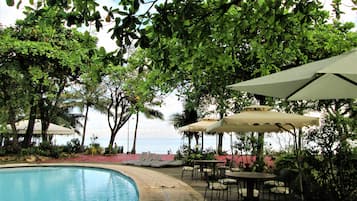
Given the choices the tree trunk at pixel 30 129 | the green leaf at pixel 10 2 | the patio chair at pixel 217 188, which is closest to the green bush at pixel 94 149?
the tree trunk at pixel 30 129

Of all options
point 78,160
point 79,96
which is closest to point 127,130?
point 79,96

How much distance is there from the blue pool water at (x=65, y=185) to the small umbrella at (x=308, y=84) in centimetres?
730

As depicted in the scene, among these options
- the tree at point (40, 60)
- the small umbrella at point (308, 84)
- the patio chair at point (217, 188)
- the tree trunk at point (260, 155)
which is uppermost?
the tree at point (40, 60)

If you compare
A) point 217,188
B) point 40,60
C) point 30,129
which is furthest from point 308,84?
point 30,129

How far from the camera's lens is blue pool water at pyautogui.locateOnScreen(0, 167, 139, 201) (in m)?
11.4

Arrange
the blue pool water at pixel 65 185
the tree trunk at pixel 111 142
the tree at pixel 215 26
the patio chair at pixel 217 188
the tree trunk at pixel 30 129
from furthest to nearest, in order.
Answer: the tree trunk at pixel 111 142, the tree trunk at pixel 30 129, the blue pool water at pixel 65 185, the patio chair at pixel 217 188, the tree at pixel 215 26

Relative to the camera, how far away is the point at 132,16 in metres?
3.25

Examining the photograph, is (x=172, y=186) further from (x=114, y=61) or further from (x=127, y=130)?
(x=127, y=130)

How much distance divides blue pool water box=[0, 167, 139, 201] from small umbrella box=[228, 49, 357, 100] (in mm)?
7301

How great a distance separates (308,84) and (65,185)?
473 inches

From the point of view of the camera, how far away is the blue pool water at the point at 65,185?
37.4ft

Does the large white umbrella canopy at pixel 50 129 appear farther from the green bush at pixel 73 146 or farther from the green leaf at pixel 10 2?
the green leaf at pixel 10 2

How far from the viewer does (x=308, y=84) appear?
Answer: 3719 millimetres

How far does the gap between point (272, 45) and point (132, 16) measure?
187cm
